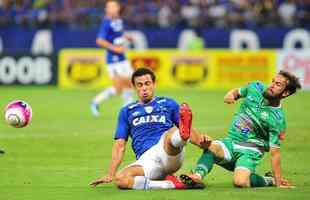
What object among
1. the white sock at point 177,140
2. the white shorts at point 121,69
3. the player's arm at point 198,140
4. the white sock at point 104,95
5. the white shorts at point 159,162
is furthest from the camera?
the white shorts at point 121,69

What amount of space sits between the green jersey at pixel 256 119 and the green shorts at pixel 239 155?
0.09 m

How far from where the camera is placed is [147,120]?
10.6 metres

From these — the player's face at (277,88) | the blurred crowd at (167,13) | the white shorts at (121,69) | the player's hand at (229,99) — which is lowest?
the player's hand at (229,99)

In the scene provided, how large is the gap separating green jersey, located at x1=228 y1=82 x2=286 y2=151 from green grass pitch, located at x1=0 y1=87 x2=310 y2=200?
0.63 m

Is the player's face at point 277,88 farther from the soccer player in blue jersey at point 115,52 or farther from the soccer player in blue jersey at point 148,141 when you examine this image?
the soccer player in blue jersey at point 115,52

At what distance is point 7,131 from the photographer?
1756cm

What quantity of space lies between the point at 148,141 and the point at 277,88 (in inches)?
63.0

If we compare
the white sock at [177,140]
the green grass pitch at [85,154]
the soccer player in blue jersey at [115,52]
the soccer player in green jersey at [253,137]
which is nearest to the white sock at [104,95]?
the soccer player in blue jersey at [115,52]

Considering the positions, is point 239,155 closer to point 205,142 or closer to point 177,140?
point 205,142

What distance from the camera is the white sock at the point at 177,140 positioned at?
9772 millimetres

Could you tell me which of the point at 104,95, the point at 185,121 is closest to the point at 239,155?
the point at 185,121

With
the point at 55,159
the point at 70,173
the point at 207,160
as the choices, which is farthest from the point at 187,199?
the point at 55,159

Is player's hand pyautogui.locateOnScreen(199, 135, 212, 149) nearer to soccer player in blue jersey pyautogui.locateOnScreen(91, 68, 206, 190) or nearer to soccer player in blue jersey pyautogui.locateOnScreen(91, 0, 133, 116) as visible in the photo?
soccer player in blue jersey pyautogui.locateOnScreen(91, 68, 206, 190)

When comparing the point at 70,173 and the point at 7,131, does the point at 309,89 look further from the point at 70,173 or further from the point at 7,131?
the point at 70,173
